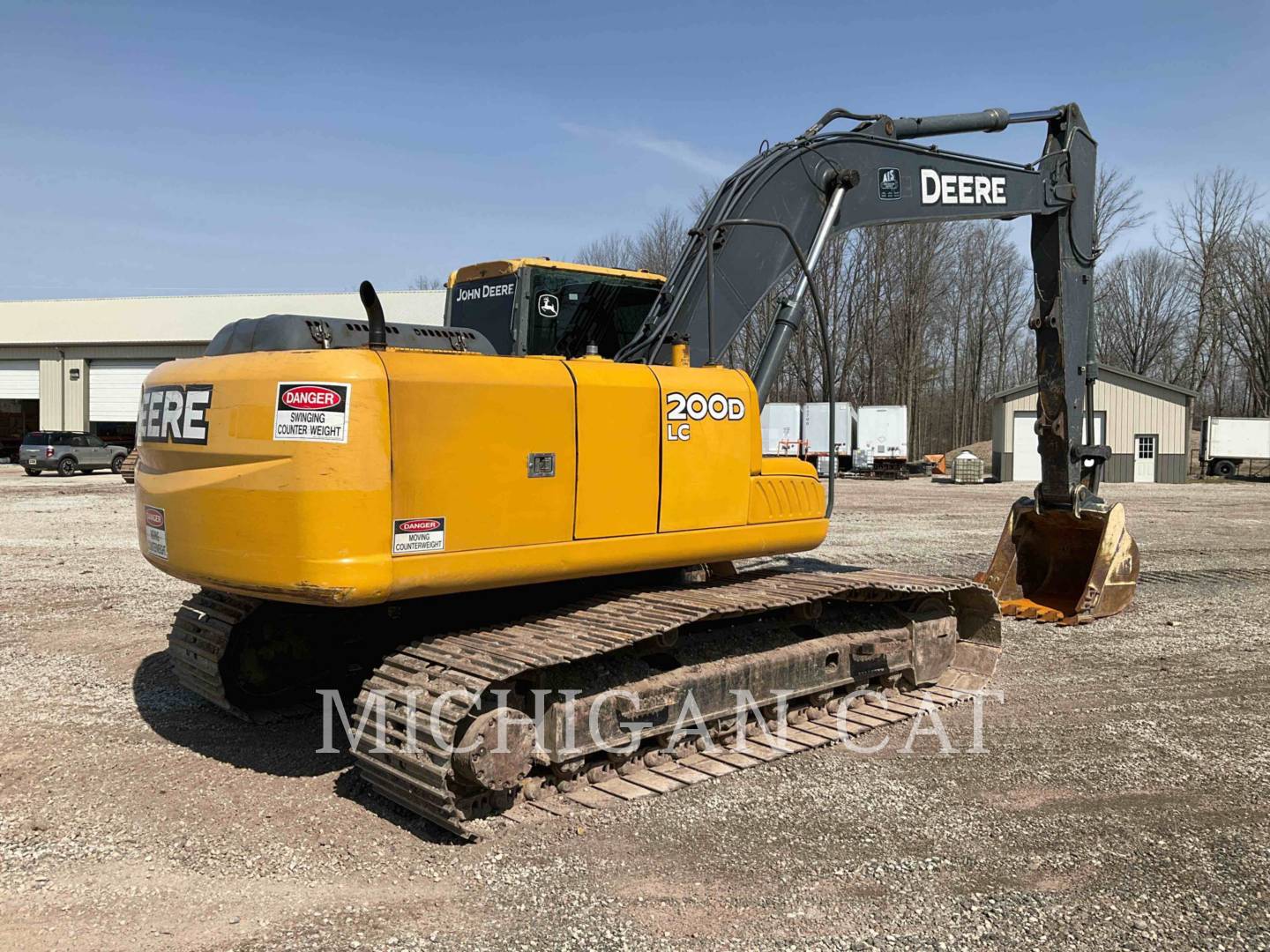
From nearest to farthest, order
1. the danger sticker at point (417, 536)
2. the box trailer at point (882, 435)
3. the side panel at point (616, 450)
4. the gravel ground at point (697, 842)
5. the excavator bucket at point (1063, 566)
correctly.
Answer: the gravel ground at point (697, 842), the danger sticker at point (417, 536), the side panel at point (616, 450), the excavator bucket at point (1063, 566), the box trailer at point (882, 435)

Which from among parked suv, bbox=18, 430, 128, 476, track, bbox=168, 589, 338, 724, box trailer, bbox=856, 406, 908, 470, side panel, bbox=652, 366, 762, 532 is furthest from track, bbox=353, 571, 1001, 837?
box trailer, bbox=856, 406, 908, 470

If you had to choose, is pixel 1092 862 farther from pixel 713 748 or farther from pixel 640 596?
pixel 640 596

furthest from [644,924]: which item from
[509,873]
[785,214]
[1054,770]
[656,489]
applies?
[785,214]

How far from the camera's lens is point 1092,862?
431cm

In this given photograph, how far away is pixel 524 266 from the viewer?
6.51 metres

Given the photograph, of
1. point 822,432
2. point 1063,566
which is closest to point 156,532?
point 1063,566

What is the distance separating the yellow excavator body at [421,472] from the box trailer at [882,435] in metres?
33.7

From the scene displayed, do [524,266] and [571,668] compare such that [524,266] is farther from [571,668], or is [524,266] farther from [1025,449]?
[1025,449]

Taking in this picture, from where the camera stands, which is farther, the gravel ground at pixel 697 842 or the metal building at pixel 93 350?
the metal building at pixel 93 350

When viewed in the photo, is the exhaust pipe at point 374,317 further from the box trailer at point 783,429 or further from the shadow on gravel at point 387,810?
the box trailer at point 783,429

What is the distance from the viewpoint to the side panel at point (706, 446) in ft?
18.4

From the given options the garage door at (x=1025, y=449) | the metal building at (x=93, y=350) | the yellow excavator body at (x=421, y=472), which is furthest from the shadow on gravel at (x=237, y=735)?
the metal building at (x=93, y=350)

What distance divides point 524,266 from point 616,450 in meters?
1.79

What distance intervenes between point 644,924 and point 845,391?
174ft
